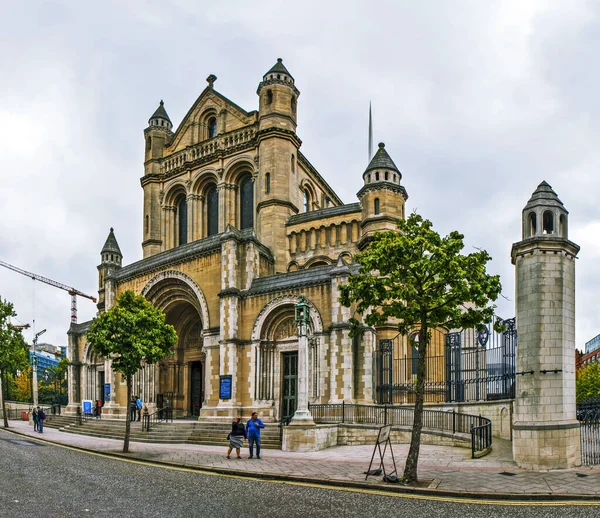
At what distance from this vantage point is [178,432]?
945 inches

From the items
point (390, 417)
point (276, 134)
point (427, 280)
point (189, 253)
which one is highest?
point (276, 134)

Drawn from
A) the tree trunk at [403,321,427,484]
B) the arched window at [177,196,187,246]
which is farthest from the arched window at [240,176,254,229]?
the tree trunk at [403,321,427,484]

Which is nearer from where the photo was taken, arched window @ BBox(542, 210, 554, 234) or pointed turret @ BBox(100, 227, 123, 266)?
arched window @ BBox(542, 210, 554, 234)

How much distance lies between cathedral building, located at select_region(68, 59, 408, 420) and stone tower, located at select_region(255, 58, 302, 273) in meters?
0.06

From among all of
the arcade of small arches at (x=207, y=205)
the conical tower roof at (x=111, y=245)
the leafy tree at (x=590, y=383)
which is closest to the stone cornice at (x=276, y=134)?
the arcade of small arches at (x=207, y=205)

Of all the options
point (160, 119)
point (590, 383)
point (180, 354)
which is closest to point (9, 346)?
point (180, 354)

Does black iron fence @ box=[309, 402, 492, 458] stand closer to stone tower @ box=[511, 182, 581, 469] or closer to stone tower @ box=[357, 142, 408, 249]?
stone tower @ box=[511, 182, 581, 469]

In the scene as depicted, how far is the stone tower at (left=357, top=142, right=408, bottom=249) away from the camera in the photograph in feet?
92.8

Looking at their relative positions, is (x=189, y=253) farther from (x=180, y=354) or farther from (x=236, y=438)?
(x=236, y=438)

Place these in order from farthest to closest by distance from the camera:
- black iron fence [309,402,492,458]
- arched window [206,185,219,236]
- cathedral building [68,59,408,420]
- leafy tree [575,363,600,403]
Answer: leafy tree [575,363,600,403] → arched window [206,185,219,236] → cathedral building [68,59,408,420] → black iron fence [309,402,492,458]

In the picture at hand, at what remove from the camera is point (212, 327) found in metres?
27.8

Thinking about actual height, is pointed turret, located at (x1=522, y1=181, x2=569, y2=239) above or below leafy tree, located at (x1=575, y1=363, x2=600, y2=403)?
above

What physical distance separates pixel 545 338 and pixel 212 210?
25.3m

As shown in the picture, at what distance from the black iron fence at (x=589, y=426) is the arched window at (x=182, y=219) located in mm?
27034
